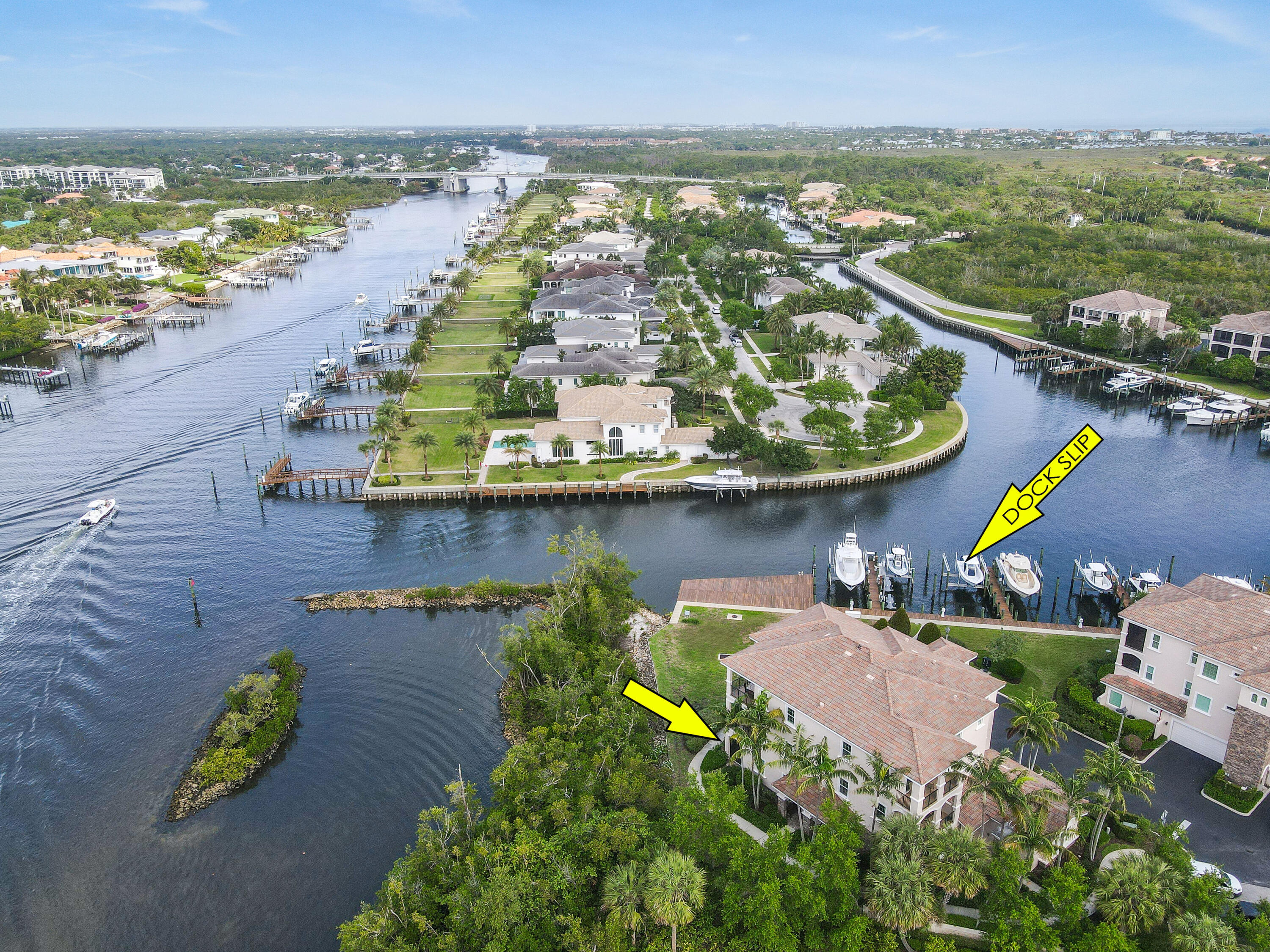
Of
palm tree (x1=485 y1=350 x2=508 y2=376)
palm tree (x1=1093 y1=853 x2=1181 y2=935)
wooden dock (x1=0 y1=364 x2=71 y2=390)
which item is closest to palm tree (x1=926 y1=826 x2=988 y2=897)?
palm tree (x1=1093 y1=853 x2=1181 y2=935)

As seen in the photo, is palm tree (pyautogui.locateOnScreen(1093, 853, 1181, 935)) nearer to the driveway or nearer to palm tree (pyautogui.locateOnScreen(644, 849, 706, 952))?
the driveway

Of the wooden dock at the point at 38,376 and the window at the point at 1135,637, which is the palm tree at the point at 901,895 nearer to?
the window at the point at 1135,637

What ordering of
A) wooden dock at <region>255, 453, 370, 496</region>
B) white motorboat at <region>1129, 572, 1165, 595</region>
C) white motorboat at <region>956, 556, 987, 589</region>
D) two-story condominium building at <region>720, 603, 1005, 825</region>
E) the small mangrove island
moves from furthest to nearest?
1. wooden dock at <region>255, 453, 370, 496</region>
2. white motorboat at <region>956, 556, 987, 589</region>
3. white motorboat at <region>1129, 572, 1165, 595</region>
4. the small mangrove island
5. two-story condominium building at <region>720, 603, 1005, 825</region>

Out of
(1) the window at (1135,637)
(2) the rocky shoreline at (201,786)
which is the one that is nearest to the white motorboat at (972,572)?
(1) the window at (1135,637)

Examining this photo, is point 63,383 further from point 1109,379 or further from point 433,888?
point 1109,379

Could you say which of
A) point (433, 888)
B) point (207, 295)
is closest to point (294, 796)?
point (433, 888)
